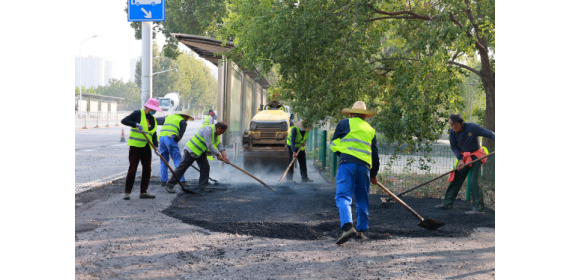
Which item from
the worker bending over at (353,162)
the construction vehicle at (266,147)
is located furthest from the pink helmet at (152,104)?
the construction vehicle at (266,147)

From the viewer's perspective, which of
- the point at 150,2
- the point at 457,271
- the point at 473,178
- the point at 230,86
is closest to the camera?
A: the point at 457,271

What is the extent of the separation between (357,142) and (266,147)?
694 cm

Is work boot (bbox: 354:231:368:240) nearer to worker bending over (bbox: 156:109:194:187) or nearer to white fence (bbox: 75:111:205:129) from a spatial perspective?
worker bending over (bbox: 156:109:194:187)

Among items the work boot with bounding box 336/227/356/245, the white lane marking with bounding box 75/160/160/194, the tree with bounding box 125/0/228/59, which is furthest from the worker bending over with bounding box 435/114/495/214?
the tree with bounding box 125/0/228/59

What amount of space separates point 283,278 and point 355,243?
4.95 feet

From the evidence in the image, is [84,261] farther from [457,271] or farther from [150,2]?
[150,2]

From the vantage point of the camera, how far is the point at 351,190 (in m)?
5.47

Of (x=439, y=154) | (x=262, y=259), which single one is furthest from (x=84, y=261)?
(x=439, y=154)

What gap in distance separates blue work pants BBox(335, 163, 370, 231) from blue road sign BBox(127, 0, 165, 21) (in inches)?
258

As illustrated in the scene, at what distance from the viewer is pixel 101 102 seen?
214 ft

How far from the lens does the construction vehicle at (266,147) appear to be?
39.7 feet

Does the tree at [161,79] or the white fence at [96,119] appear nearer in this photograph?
the white fence at [96,119]

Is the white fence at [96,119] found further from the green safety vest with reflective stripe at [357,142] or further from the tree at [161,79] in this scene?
the green safety vest with reflective stripe at [357,142]

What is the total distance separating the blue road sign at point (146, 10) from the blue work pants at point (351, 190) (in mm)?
6552
